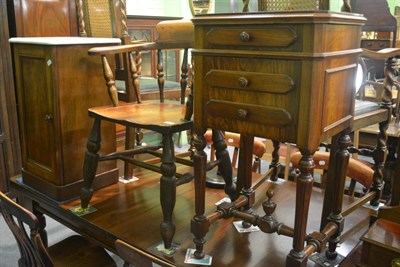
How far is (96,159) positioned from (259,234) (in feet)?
2.57

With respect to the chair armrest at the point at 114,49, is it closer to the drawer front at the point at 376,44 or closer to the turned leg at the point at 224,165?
the turned leg at the point at 224,165

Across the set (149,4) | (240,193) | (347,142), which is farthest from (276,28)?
(149,4)

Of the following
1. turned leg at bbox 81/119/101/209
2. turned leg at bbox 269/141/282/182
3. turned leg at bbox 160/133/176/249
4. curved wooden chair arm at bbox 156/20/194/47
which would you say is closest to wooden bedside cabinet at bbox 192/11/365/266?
turned leg at bbox 160/133/176/249

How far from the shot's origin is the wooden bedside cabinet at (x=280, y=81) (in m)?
1.11

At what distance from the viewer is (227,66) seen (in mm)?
1270

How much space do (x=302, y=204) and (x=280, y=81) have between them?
0.38m

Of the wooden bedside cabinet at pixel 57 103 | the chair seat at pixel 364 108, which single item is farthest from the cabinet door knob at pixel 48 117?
the chair seat at pixel 364 108

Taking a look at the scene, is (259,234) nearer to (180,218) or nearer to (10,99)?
(180,218)

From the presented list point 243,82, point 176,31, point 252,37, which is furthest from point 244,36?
point 176,31

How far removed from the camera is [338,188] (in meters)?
1.47

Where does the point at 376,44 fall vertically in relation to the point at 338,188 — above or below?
above

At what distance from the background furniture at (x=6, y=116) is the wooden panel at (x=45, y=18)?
0.12m

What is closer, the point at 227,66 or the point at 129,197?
the point at 227,66

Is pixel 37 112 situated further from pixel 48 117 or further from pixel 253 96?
pixel 253 96
